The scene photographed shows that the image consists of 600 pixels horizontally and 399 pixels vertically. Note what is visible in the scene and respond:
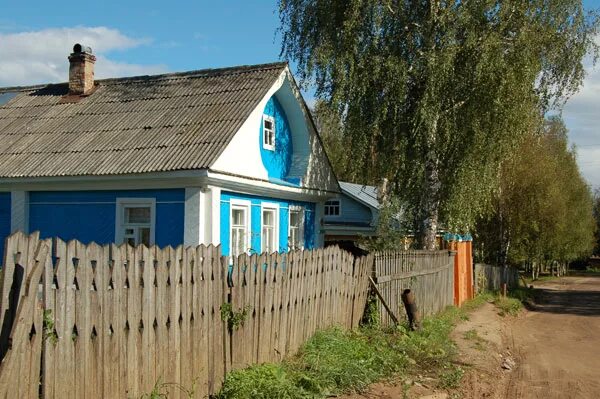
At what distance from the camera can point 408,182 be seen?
17875mm

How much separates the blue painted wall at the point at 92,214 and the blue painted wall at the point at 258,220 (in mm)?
1052

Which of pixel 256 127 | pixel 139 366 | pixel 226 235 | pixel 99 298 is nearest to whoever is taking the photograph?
pixel 99 298

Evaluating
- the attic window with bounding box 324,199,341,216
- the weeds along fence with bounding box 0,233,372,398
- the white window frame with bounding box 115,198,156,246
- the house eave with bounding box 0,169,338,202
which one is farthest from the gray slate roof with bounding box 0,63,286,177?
the attic window with bounding box 324,199,341,216

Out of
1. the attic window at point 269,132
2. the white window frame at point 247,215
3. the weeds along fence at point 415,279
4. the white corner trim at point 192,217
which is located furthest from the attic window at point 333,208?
the white corner trim at point 192,217

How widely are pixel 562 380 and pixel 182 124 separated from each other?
9000 mm

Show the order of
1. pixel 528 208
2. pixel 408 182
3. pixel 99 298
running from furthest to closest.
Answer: pixel 528 208
pixel 408 182
pixel 99 298

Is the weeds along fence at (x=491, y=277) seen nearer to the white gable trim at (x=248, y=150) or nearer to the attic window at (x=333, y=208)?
the attic window at (x=333, y=208)

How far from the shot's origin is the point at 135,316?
17.5ft

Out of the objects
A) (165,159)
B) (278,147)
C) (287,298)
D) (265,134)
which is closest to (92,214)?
(165,159)

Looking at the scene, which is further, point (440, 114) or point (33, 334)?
point (440, 114)

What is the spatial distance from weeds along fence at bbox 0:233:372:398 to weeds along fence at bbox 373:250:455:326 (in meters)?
3.36

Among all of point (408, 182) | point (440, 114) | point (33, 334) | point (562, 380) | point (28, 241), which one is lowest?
point (562, 380)

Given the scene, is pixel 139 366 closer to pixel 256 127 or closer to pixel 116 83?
pixel 256 127

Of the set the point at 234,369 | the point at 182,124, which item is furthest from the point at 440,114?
the point at 234,369
